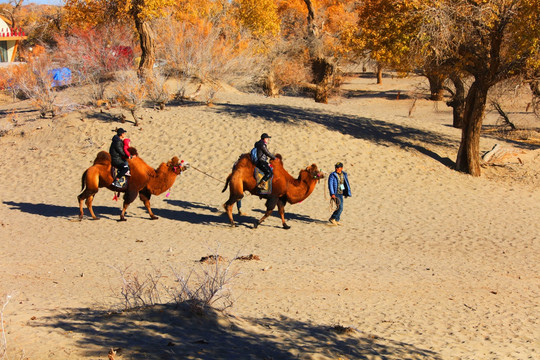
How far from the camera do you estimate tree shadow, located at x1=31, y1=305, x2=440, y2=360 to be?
20.6 ft

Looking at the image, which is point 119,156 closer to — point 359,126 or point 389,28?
point 389,28

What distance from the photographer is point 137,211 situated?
15523 mm

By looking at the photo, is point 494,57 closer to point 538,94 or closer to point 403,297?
point 538,94

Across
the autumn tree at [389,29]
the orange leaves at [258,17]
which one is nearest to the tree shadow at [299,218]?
Answer: the autumn tree at [389,29]

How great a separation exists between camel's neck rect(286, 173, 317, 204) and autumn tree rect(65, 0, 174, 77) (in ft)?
47.7

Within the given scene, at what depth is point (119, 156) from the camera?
45.1ft

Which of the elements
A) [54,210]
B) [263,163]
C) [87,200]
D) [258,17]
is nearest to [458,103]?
[263,163]

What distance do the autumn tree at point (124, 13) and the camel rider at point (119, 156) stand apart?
1316cm

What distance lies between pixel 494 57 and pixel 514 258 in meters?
9.45

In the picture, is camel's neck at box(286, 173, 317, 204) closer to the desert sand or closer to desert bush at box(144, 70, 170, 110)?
the desert sand

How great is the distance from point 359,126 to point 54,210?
1328 cm

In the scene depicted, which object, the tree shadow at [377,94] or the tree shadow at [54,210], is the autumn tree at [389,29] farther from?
the tree shadow at [377,94]

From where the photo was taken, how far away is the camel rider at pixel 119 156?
13.6 m

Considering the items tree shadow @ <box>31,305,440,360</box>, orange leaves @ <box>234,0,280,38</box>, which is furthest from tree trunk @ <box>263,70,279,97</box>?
tree shadow @ <box>31,305,440,360</box>
